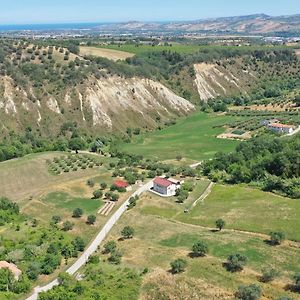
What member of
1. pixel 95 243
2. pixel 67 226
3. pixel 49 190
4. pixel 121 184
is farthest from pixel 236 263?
pixel 49 190

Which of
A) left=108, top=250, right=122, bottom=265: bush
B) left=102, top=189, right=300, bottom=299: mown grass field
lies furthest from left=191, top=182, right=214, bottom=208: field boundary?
left=108, top=250, right=122, bottom=265: bush

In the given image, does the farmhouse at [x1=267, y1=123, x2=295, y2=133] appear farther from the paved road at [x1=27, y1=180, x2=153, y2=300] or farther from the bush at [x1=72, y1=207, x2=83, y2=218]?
the bush at [x1=72, y1=207, x2=83, y2=218]

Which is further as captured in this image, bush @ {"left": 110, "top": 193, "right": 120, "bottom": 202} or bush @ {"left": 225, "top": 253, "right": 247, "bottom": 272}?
bush @ {"left": 110, "top": 193, "right": 120, "bottom": 202}

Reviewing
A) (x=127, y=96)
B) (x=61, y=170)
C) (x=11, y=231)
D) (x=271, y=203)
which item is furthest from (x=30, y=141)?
(x=271, y=203)

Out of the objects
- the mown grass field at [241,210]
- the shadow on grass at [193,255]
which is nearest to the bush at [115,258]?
the shadow on grass at [193,255]

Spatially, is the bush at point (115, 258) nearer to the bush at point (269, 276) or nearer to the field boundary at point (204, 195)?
the bush at point (269, 276)

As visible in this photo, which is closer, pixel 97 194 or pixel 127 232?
pixel 127 232

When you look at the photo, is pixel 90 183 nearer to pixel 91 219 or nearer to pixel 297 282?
pixel 91 219
